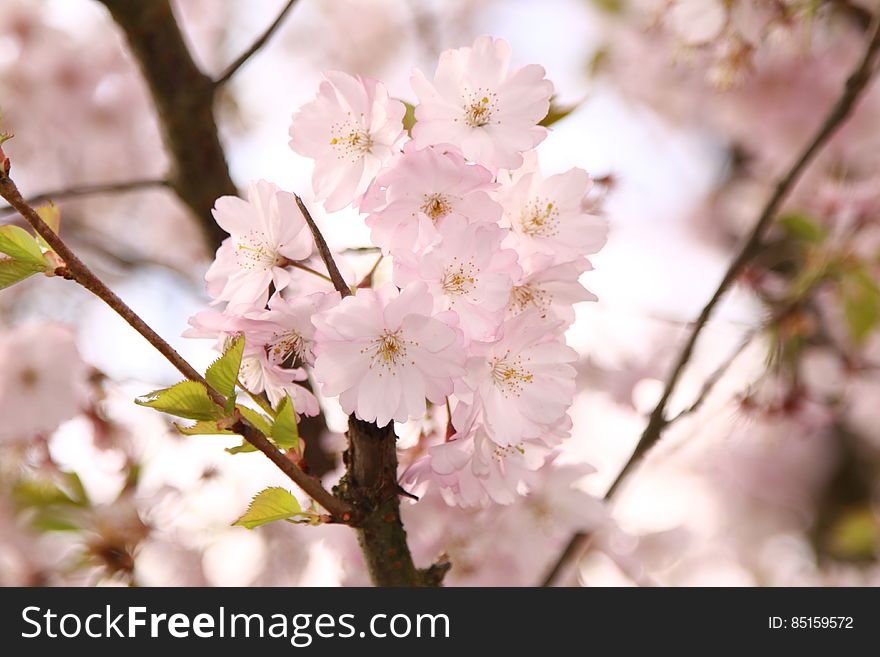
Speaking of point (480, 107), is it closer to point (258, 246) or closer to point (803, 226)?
point (258, 246)

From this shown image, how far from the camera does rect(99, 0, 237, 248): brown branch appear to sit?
867 mm

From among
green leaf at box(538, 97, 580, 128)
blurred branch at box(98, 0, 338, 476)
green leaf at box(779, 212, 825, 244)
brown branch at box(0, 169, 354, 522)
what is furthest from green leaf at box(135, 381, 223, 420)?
green leaf at box(779, 212, 825, 244)

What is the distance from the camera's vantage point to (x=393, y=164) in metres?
0.49

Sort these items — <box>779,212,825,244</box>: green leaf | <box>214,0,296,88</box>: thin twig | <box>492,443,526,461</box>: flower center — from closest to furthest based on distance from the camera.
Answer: <box>492,443,526,461</box>: flower center, <box>214,0,296,88</box>: thin twig, <box>779,212,825,244</box>: green leaf

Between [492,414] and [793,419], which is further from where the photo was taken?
[793,419]

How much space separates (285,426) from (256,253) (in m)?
0.11

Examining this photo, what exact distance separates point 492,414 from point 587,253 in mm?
118

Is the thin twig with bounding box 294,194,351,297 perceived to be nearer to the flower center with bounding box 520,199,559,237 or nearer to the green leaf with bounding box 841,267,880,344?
the flower center with bounding box 520,199,559,237

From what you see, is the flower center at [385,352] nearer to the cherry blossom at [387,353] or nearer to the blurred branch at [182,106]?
the cherry blossom at [387,353]

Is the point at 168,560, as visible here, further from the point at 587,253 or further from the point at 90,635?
the point at 587,253

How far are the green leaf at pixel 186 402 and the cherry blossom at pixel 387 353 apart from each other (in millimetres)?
63

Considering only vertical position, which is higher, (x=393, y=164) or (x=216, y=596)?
(x=393, y=164)

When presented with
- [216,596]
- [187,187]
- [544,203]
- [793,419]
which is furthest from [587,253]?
[793,419]

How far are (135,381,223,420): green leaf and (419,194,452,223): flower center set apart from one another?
160mm
